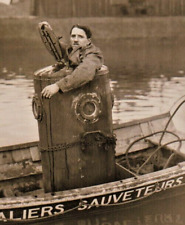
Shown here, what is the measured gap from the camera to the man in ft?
19.4

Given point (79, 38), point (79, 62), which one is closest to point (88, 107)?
point (79, 62)

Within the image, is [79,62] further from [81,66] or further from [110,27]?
[110,27]

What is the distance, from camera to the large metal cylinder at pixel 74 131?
6250 millimetres

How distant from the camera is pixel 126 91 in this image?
1678cm

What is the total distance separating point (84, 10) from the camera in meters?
29.6

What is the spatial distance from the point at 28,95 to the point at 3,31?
15018 millimetres

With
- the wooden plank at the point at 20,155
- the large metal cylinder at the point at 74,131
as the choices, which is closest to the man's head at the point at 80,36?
the large metal cylinder at the point at 74,131

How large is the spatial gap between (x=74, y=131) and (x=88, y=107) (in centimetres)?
37

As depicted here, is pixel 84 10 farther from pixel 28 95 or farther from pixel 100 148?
pixel 100 148

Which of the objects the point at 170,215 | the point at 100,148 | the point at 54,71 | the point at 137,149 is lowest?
the point at 170,215

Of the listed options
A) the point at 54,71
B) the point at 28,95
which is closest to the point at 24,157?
the point at 54,71

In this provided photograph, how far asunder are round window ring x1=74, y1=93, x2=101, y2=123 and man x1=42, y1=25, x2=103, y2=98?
0.31m

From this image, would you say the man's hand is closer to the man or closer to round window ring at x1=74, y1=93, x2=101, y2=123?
the man

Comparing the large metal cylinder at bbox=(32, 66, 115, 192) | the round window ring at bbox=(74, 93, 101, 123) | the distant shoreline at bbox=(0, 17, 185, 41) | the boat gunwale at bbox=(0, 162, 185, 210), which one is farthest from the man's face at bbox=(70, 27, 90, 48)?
the distant shoreline at bbox=(0, 17, 185, 41)
